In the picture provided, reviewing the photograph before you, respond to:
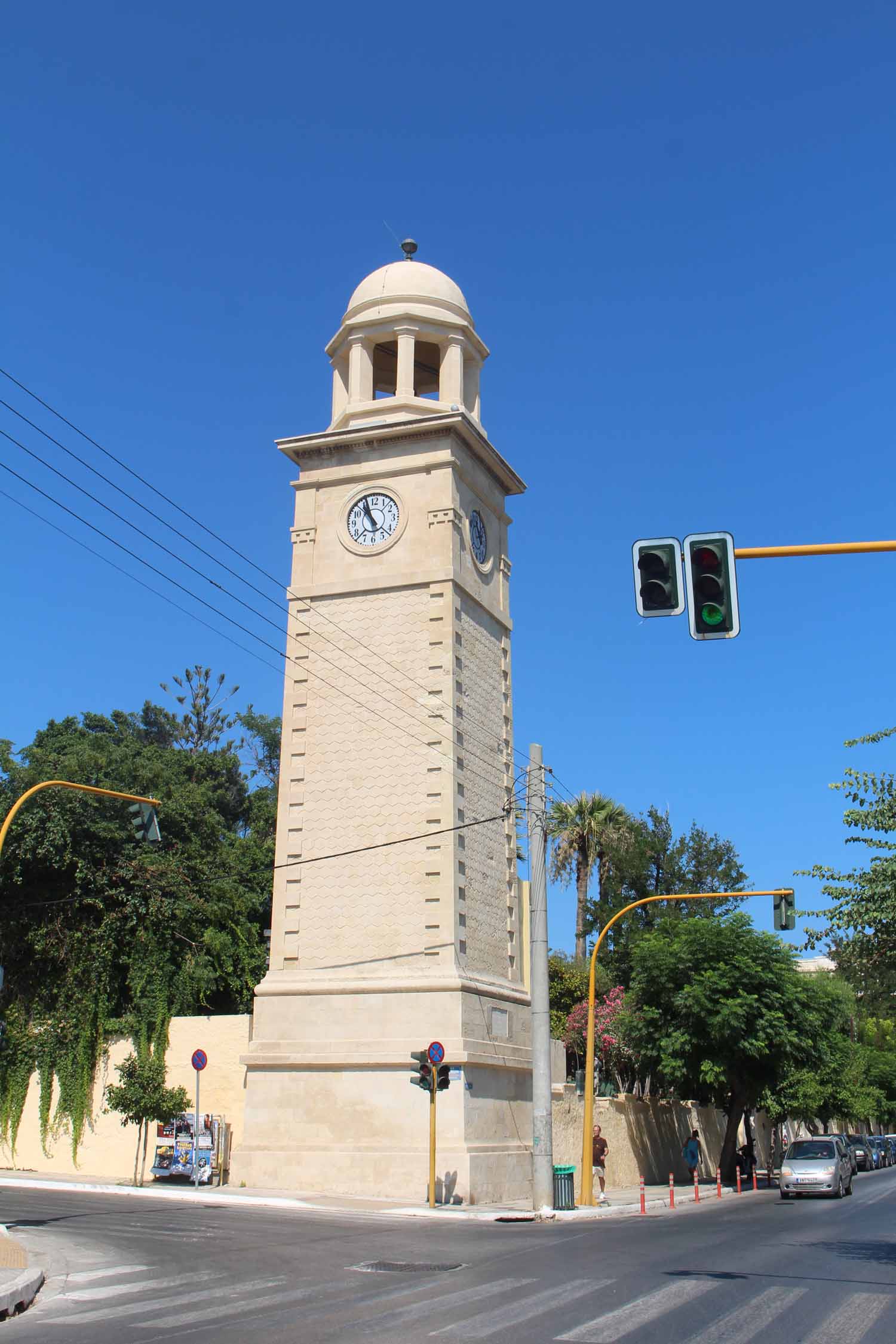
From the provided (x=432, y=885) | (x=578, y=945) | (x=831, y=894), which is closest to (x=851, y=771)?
(x=831, y=894)

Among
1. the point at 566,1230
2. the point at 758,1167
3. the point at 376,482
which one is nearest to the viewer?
the point at 566,1230

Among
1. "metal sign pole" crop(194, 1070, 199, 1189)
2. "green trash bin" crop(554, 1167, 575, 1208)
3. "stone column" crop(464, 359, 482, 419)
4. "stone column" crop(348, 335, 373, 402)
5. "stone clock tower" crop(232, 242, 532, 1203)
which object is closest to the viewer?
"green trash bin" crop(554, 1167, 575, 1208)

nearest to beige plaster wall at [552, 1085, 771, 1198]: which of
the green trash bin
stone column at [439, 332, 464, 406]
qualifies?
the green trash bin

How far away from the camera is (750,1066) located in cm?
3981

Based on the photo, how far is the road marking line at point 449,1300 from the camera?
11.4 meters

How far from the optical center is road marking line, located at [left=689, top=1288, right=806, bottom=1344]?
10516 millimetres

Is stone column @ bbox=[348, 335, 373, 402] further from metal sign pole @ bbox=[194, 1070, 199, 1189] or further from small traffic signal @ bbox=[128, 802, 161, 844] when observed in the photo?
metal sign pole @ bbox=[194, 1070, 199, 1189]

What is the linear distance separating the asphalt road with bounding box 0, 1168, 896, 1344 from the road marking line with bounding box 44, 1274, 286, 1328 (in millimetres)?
42

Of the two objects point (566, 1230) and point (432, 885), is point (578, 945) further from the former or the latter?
point (566, 1230)

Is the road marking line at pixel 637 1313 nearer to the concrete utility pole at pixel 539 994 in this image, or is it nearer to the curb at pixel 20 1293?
the curb at pixel 20 1293

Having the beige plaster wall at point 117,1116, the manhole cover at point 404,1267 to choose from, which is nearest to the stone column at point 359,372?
the beige plaster wall at point 117,1116

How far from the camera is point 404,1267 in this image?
614 inches

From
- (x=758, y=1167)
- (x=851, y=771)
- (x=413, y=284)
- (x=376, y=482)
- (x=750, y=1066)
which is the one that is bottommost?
(x=758, y=1167)

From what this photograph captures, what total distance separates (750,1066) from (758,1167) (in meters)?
22.8
